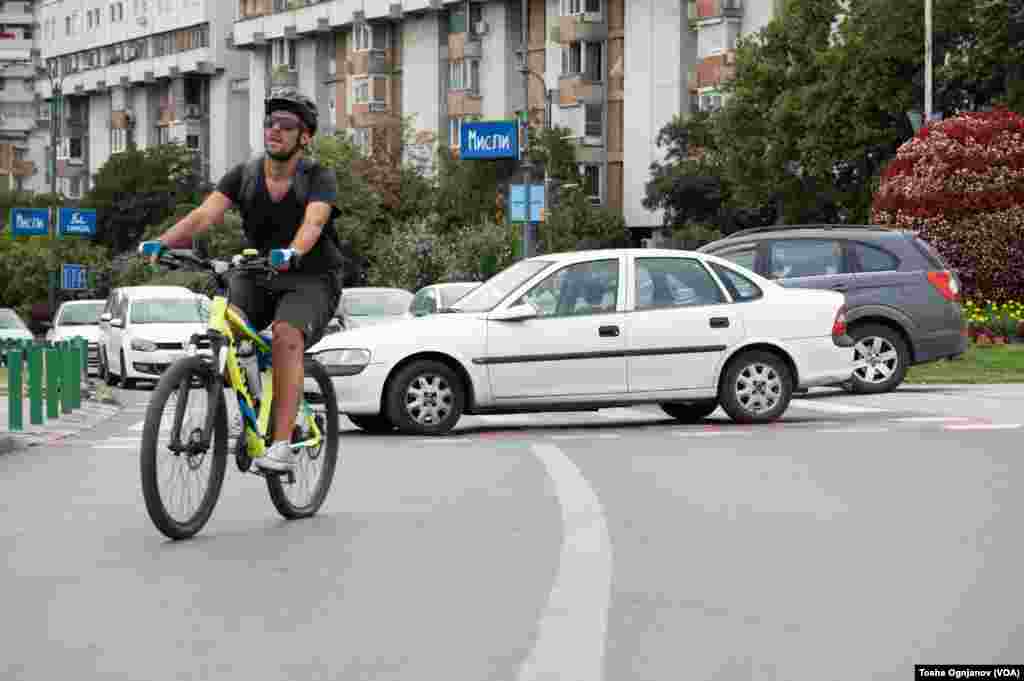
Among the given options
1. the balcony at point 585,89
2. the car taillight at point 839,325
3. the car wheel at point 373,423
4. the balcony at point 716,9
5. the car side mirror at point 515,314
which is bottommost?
the car wheel at point 373,423

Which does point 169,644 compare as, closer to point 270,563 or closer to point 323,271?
point 270,563

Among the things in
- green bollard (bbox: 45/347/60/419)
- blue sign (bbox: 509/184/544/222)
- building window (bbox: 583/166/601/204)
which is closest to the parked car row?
green bollard (bbox: 45/347/60/419)

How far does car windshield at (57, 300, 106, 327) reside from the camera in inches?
1687

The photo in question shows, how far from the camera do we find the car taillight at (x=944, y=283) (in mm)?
23391

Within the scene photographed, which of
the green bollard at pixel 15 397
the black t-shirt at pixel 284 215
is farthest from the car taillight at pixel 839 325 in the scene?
the black t-shirt at pixel 284 215

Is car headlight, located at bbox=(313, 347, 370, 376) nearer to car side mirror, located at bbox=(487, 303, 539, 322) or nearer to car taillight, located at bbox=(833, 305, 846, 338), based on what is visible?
car side mirror, located at bbox=(487, 303, 539, 322)

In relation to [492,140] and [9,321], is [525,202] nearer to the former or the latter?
[492,140]

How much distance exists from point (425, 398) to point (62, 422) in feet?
17.4

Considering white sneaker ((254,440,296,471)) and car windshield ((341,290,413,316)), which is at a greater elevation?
car windshield ((341,290,413,316))

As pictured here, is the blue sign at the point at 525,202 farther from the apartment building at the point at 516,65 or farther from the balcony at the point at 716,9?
the balcony at the point at 716,9

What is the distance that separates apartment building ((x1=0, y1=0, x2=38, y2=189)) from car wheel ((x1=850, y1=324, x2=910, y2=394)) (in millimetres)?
133299

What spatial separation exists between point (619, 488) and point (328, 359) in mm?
6044

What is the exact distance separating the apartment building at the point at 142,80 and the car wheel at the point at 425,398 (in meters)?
89.5

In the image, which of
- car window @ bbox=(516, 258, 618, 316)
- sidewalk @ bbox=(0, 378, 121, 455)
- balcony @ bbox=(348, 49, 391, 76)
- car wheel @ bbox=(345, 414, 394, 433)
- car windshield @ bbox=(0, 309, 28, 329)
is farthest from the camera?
balcony @ bbox=(348, 49, 391, 76)
